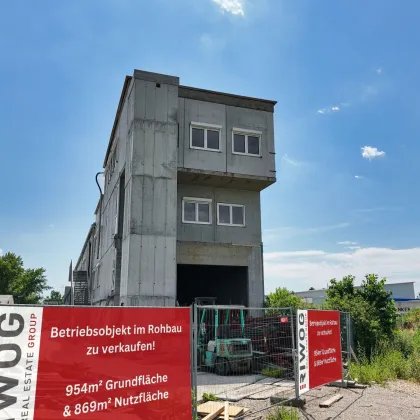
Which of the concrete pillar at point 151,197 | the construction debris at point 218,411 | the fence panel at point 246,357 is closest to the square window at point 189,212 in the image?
the concrete pillar at point 151,197

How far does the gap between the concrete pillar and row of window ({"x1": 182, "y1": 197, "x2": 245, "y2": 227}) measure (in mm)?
2775

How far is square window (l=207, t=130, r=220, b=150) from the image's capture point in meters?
21.2

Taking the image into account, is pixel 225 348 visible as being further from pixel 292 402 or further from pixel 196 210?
pixel 196 210

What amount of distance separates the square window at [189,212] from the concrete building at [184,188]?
0.05 m

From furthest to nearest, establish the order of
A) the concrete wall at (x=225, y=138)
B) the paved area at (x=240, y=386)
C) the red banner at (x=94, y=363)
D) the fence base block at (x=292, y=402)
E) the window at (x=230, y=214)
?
the window at (x=230, y=214) < the concrete wall at (x=225, y=138) < the paved area at (x=240, y=386) < the fence base block at (x=292, y=402) < the red banner at (x=94, y=363)

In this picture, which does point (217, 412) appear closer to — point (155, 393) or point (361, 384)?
point (155, 393)

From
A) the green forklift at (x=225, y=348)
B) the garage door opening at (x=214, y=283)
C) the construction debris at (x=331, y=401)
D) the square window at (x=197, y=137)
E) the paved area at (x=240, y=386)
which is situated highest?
the square window at (x=197, y=137)

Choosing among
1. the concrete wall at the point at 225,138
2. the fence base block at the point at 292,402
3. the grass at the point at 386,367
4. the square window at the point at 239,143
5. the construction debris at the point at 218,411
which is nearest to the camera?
the construction debris at the point at 218,411

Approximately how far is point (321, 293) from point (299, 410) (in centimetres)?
7708

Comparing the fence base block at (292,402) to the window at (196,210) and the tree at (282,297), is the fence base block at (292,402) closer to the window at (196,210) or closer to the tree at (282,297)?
the window at (196,210)

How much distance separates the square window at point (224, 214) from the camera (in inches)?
862

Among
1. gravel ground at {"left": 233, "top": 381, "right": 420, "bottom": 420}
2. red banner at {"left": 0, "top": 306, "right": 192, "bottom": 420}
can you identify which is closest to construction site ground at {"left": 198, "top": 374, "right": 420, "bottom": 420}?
gravel ground at {"left": 233, "top": 381, "right": 420, "bottom": 420}

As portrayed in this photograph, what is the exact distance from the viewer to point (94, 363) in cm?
484

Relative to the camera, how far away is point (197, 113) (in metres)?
21.3
